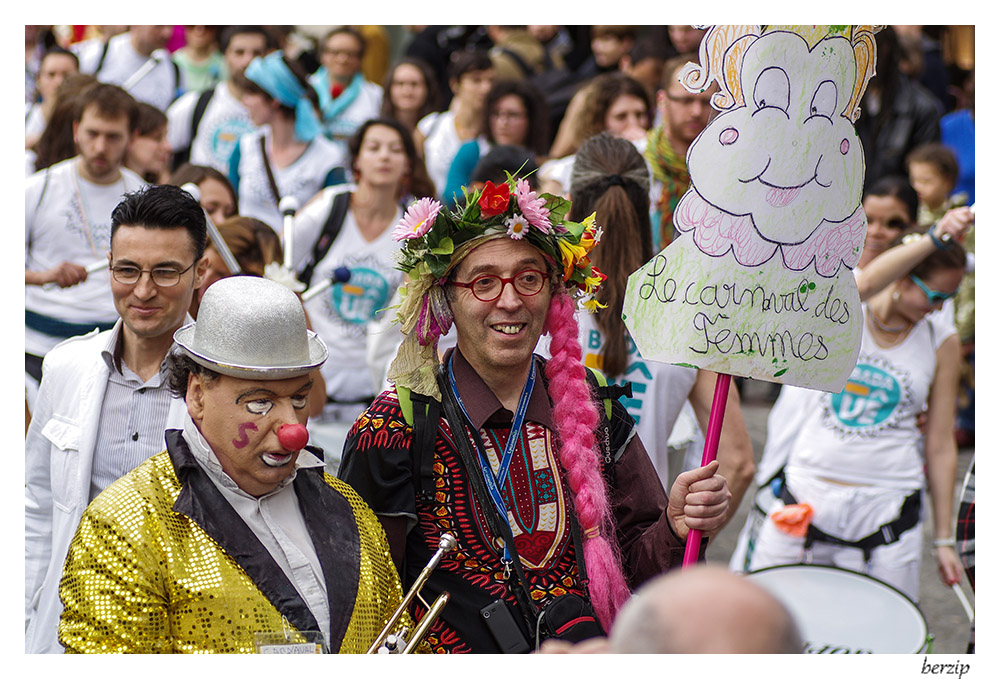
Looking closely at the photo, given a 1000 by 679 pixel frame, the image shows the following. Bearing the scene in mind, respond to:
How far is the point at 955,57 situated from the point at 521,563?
987 cm

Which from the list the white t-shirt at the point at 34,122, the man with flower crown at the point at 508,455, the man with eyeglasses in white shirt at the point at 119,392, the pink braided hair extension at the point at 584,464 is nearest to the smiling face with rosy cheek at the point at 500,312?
the man with flower crown at the point at 508,455

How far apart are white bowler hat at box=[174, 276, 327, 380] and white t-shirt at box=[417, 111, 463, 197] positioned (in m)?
5.36

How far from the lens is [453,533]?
292 centimetres

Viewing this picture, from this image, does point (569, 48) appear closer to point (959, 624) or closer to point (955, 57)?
point (955, 57)

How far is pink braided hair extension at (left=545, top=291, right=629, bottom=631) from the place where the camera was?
2.96 meters

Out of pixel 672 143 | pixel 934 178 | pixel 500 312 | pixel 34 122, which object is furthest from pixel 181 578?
pixel 34 122

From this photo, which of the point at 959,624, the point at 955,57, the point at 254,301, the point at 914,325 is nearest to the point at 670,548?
the point at 254,301

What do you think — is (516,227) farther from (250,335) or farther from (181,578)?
(181,578)

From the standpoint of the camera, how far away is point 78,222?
5449 mm

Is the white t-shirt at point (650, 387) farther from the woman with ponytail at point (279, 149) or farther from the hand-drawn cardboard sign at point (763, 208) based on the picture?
the woman with ponytail at point (279, 149)

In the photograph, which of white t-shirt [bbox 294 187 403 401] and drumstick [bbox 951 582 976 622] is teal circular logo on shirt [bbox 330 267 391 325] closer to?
white t-shirt [bbox 294 187 403 401]

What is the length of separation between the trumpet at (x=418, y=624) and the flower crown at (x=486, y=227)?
73 centimetres

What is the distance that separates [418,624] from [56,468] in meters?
1.28

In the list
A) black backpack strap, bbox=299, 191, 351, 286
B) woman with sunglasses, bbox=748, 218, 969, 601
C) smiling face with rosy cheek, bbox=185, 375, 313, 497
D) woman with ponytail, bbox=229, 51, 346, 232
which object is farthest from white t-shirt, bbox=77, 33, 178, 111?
smiling face with rosy cheek, bbox=185, 375, 313, 497
